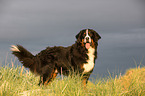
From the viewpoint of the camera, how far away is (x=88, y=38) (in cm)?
515

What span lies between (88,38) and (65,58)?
99cm

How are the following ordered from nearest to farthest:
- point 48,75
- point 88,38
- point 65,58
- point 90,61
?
point 88,38 < point 90,61 < point 65,58 < point 48,75

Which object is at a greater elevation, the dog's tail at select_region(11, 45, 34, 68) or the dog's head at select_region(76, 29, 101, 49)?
the dog's head at select_region(76, 29, 101, 49)

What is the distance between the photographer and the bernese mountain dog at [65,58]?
5254 mm

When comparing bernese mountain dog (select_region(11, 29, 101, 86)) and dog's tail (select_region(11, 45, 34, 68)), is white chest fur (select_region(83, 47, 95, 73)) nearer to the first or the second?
bernese mountain dog (select_region(11, 29, 101, 86))

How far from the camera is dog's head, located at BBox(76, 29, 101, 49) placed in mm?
5191

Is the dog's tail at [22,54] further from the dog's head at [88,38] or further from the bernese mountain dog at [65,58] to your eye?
the dog's head at [88,38]

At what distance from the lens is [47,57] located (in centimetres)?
580

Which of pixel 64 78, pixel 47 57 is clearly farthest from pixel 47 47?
pixel 64 78

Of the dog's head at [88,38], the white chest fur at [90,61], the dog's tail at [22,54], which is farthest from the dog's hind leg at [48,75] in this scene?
the dog's head at [88,38]

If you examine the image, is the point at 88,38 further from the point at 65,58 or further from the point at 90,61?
the point at 65,58

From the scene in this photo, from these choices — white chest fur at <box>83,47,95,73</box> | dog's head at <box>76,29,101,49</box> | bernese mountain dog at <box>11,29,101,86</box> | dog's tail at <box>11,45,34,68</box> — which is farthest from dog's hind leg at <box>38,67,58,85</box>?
dog's head at <box>76,29,101,49</box>

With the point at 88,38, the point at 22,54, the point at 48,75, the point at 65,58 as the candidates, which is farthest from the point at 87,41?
the point at 22,54

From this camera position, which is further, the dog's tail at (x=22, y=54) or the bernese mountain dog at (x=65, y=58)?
the dog's tail at (x=22, y=54)
